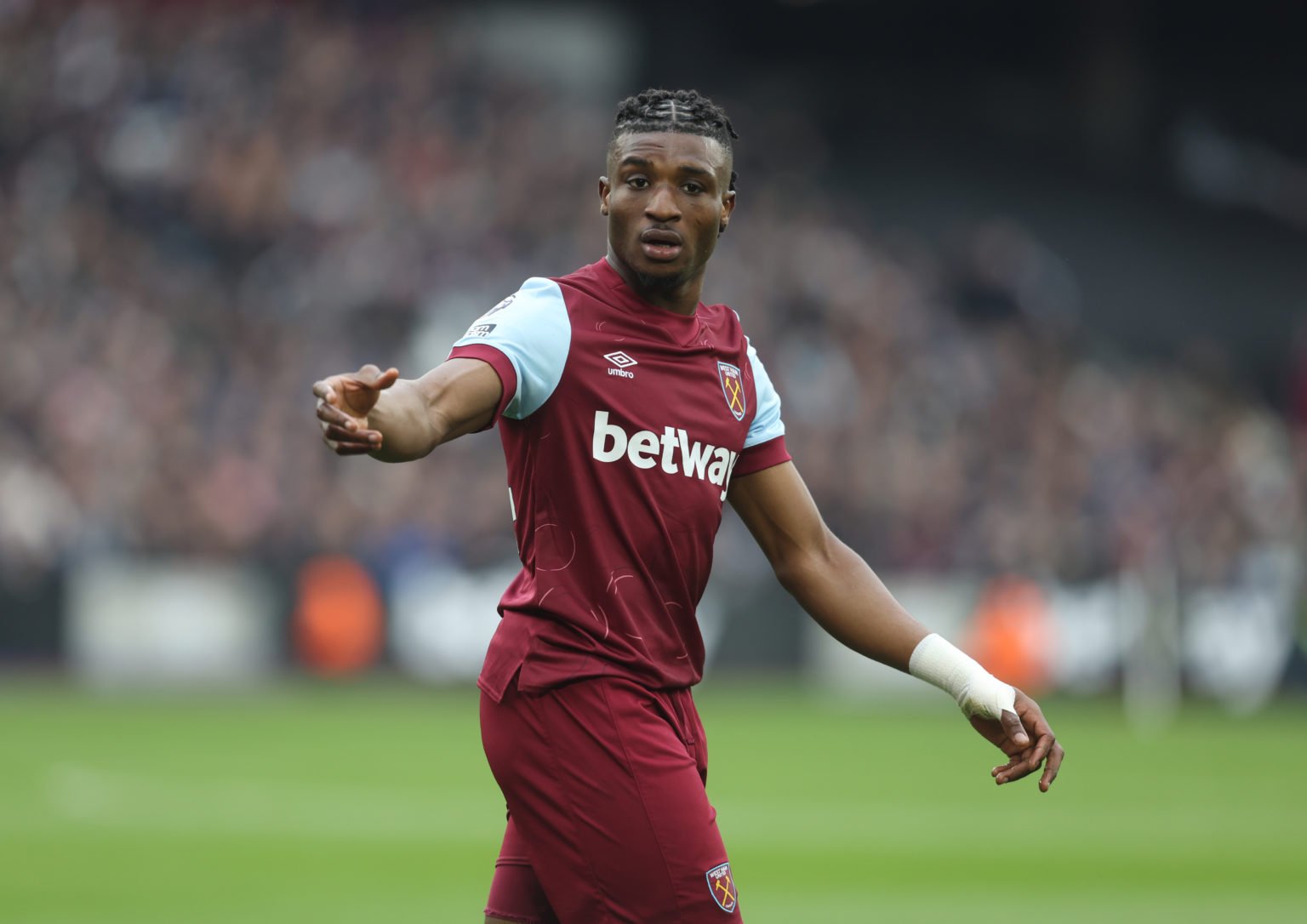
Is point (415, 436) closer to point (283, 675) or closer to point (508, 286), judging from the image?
point (283, 675)

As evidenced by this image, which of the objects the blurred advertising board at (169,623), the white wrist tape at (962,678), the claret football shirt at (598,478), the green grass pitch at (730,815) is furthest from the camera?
the blurred advertising board at (169,623)

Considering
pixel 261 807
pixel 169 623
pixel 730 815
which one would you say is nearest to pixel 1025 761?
pixel 730 815

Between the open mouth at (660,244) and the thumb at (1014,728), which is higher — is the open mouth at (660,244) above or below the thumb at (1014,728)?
above

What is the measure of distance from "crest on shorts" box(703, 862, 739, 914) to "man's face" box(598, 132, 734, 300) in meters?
1.25

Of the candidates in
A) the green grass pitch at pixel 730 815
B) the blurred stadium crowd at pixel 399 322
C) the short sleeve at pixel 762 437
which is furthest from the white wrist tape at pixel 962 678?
the blurred stadium crowd at pixel 399 322

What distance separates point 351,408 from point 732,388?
110 cm

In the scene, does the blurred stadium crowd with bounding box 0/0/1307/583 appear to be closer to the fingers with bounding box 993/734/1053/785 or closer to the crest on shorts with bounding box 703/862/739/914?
the fingers with bounding box 993/734/1053/785

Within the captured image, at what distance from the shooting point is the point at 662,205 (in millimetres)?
4207

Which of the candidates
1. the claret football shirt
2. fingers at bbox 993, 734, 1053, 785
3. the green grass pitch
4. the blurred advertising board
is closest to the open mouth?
the claret football shirt

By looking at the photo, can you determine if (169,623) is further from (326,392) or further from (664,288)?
(326,392)

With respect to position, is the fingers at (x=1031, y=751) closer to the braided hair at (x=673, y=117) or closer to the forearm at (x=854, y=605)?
the forearm at (x=854, y=605)

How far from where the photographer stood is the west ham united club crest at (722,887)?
407 centimetres

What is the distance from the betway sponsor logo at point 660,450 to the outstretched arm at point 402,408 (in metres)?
→ 0.26

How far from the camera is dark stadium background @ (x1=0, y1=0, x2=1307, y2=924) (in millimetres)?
14703
